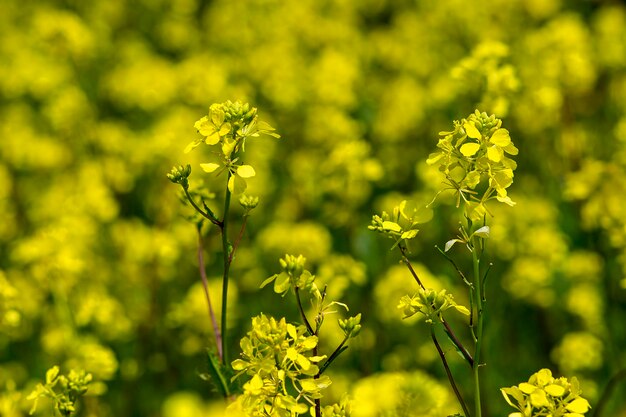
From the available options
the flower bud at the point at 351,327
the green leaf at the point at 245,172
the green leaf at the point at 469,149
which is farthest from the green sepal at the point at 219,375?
the green leaf at the point at 469,149

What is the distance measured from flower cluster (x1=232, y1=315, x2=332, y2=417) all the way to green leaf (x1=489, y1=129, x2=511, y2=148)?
614 millimetres

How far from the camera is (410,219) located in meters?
2.00

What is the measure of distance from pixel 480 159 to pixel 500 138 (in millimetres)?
67

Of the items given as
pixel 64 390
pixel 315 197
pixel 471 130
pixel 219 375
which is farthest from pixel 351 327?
pixel 315 197

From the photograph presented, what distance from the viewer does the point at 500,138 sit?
6.12 ft

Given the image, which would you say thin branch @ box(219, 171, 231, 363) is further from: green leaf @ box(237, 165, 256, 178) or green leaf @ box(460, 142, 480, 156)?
green leaf @ box(460, 142, 480, 156)

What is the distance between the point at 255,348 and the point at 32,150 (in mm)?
5209

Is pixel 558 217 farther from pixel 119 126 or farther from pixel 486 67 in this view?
pixel 119 126

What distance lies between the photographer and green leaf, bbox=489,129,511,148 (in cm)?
186

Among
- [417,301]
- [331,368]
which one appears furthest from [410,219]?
[331,368]

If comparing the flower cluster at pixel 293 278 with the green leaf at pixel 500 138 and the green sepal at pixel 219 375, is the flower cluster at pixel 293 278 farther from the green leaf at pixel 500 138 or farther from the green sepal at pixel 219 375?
the green leaf at pixel 500 138

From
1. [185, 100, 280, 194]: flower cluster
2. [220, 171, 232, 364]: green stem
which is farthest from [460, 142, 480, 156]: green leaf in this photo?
A: [220, 171, 232, 364]: green stem

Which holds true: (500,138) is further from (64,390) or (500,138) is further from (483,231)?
(64,390)

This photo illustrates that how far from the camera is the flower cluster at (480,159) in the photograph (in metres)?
1.85
